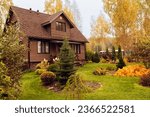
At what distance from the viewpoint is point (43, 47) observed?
30.3 metres

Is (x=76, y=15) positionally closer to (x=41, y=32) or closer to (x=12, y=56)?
(x=41, y=32)

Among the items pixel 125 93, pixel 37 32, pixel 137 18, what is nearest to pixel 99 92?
pixel 125 93

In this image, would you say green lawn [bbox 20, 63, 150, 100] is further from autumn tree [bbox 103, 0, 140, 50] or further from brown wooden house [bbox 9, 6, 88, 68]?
autumn tree [bbox 103, 0, 140, 50]

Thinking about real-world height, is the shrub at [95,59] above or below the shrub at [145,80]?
above

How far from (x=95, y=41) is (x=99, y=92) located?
3963cm

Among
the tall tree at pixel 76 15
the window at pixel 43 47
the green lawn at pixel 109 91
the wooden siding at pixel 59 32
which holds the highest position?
the tall tree at pixel 76 15

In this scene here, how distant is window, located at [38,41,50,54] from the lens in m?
29.7

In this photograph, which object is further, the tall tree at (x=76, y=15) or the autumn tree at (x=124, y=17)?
the tall tree at (x=76, y=15)

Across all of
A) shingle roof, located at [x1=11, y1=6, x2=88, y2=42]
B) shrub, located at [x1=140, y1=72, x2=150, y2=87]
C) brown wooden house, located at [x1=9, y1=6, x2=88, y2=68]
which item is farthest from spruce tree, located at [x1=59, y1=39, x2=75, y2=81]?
shingle roof, located at [x1=11, y1=6, x2=88, y2=42]

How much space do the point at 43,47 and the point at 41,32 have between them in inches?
70.4

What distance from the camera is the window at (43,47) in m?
29.7

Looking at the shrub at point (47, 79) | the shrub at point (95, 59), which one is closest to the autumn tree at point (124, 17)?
the shrub at point (95, 59)

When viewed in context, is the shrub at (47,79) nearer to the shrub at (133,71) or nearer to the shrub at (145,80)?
the shrub at (133,71)

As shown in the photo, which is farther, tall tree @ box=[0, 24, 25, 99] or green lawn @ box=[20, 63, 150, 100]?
green lawn @ box=[20, 63, 150, 100]
